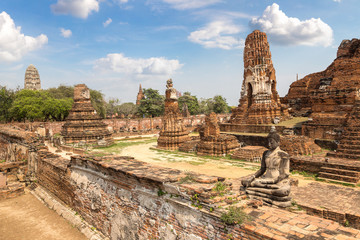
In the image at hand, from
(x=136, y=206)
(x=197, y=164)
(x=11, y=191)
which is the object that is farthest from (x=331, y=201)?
(x=11, y=191)

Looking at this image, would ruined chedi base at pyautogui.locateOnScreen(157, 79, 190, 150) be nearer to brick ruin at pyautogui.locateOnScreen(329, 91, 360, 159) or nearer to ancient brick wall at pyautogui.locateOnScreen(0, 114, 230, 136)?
brick ruin at pyautogui.locateOnScreen(329, 91, 360, 159)

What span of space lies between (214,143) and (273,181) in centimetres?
938

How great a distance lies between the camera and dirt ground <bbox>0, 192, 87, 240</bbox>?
20.8 ft

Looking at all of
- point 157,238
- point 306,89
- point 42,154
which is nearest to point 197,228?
point 157,238

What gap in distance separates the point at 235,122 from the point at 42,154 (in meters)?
14.9

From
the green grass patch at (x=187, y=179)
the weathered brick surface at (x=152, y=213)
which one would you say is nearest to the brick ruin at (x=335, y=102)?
the green grass patch at (x=187, y=179)

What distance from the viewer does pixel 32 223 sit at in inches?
280

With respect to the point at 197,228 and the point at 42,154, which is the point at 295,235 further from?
the point at 42,154

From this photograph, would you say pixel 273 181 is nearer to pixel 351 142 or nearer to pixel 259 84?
pixel 351 142

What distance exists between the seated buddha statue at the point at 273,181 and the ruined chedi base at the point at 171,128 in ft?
38.8

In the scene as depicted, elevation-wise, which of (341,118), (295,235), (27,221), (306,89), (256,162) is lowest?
(27,221)

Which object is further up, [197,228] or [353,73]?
[353,73]

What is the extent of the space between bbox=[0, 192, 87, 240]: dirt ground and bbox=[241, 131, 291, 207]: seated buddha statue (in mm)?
4446

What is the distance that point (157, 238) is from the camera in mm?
4488
